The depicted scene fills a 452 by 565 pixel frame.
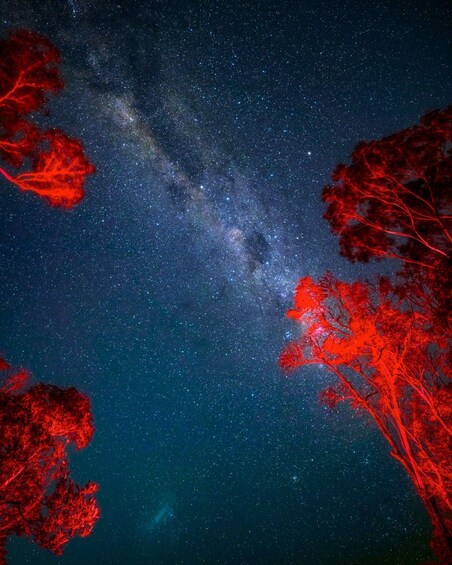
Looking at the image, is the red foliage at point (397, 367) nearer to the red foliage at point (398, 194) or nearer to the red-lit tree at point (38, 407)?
the red foliage at point (398, 194)

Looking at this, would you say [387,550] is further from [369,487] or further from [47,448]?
[47,448]

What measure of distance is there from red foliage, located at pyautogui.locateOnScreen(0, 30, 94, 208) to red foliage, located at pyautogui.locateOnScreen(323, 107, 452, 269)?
19.1 feet

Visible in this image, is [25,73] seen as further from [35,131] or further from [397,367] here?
[397,367]

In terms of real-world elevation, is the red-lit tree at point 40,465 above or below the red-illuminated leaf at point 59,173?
below

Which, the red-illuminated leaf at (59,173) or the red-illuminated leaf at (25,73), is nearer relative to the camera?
the red-illuminated leaf at (25,73)

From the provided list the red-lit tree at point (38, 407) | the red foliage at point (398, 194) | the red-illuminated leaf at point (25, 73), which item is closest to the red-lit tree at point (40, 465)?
the red-lit tree at point (38, 407)

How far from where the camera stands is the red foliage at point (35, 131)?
4.94 m

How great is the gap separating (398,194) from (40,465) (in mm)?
10752

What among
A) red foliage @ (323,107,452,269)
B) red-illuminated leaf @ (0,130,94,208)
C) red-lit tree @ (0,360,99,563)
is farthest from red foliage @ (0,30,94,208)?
red foliage @ (323,107,452,269)

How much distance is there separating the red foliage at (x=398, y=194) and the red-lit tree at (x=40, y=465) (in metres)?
8.23

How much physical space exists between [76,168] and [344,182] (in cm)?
596

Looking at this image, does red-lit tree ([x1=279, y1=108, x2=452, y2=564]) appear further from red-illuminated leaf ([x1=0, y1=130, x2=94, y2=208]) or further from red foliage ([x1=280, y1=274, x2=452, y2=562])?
red-illuminated leaf ([x1=0, y1=130, x2=94, y2=208])

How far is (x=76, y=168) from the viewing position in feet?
19.3

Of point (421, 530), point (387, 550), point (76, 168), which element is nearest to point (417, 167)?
point (76, 168)
